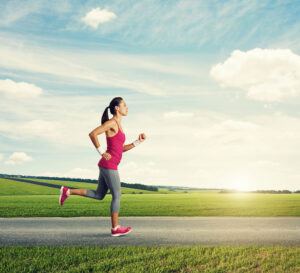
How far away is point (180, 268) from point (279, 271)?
1348mm

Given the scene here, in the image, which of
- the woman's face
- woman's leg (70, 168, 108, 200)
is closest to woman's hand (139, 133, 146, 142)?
the woman's face

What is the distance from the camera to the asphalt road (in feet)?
20.4

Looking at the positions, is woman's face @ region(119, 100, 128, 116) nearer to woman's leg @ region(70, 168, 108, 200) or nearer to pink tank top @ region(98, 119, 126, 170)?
pink tank top @ region(98, 119, 126, 170)

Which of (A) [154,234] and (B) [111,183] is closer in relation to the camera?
(B) [111,183]

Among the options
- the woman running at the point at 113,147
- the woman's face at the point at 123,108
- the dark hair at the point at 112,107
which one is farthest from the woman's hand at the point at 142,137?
the dark hair at the point at 112,107

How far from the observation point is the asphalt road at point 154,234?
20.4 ft

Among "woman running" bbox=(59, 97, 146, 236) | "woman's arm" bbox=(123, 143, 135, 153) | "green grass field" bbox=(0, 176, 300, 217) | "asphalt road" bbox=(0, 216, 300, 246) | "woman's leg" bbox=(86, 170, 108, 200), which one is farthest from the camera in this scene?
"green grass field" bbox=(0, 176, 300, 217)

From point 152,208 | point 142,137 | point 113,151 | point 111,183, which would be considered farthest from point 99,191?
point 152,208

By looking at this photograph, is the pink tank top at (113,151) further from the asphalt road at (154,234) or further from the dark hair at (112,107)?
the asphalt road at (154,234)

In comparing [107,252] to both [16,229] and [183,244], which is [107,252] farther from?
[16,229]

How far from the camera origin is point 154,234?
706cm

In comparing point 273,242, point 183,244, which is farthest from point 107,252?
point 273,242

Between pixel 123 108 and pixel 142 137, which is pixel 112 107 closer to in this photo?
pixel 123 108

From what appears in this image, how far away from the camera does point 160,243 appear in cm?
604
